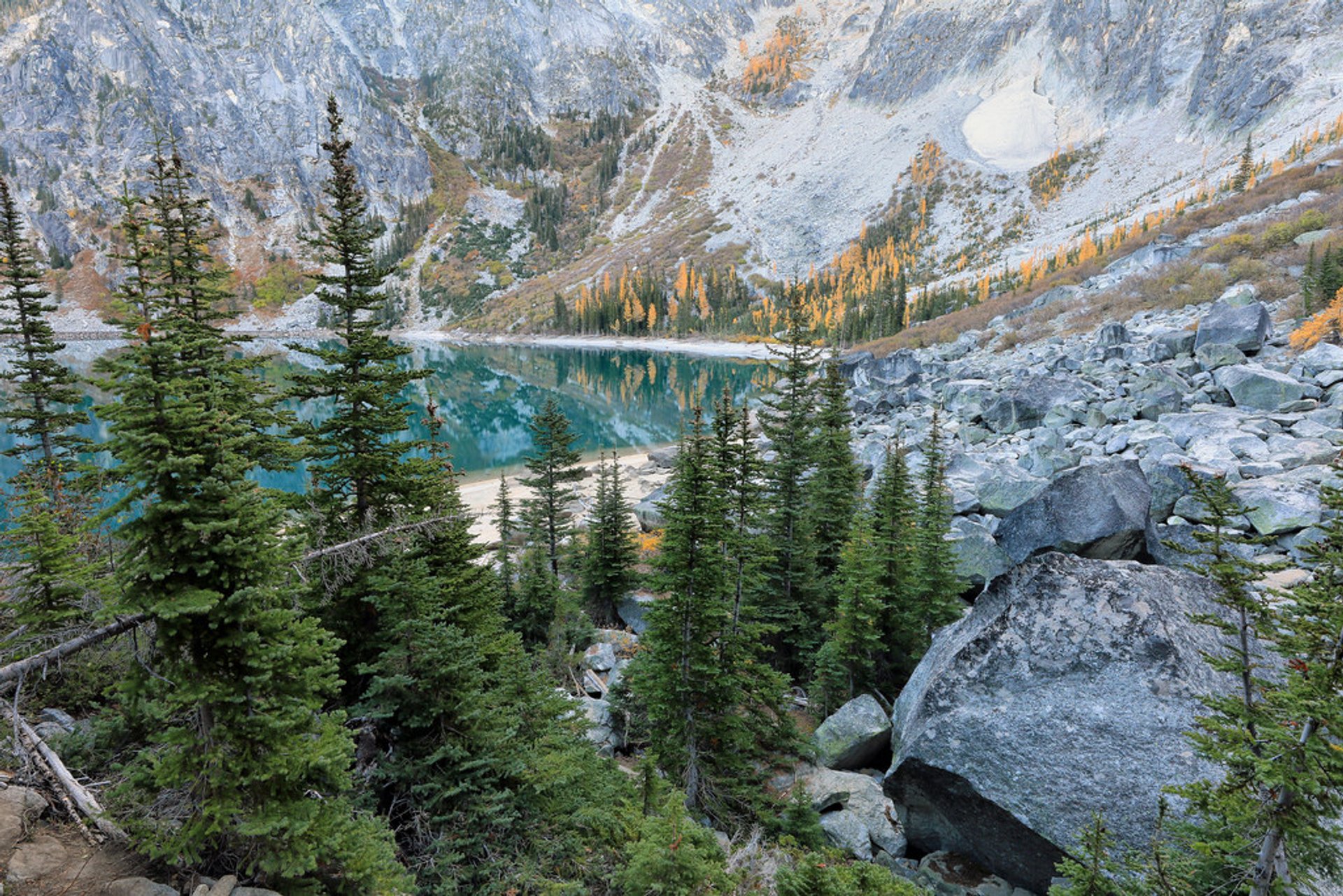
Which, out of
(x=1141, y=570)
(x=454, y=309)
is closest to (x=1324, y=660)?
(x=1141, y=570)

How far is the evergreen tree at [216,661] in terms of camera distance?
488cm

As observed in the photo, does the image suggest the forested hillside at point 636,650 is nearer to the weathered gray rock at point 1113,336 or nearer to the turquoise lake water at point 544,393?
the weathered gray rock at point 1113,336

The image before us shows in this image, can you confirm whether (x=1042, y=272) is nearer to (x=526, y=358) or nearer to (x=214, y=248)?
(x=526, y=358)

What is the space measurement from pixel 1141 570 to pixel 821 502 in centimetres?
992

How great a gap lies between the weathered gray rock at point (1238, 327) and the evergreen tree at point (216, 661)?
34.7 m

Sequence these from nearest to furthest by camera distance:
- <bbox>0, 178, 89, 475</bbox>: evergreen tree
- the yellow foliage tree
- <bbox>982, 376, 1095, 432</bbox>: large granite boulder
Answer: <bbox>0, 178, 89, 475</bbox>: evergreen tree < the yellow foliage tree < <bbox>982, 376, 1095, 432</bbox>: large granite boulder

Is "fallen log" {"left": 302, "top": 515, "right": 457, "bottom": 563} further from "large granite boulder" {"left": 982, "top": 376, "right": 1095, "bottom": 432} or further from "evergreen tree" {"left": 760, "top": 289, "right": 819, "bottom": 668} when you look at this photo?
"large granite boulder" {"left": 982, "top": 376, "right": 1095, "bottom": 432}

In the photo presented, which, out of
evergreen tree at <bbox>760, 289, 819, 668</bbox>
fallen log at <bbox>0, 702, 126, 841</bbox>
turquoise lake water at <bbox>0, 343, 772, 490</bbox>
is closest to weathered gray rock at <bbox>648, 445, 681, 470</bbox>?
turquoise lake water at <bbox>0, 343, 772, 490</bbox>

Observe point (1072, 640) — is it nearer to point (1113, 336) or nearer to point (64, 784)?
point (64, 784)

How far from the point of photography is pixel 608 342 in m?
148

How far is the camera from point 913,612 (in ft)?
48.5

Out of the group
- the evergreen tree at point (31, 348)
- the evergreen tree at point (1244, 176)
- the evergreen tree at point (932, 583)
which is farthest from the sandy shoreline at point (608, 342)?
the evergreen tree at point (31, 348)

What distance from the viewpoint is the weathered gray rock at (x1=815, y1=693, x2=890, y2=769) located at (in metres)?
12.5

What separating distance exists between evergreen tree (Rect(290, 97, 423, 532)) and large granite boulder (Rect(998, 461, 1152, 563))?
14945 millimetres
